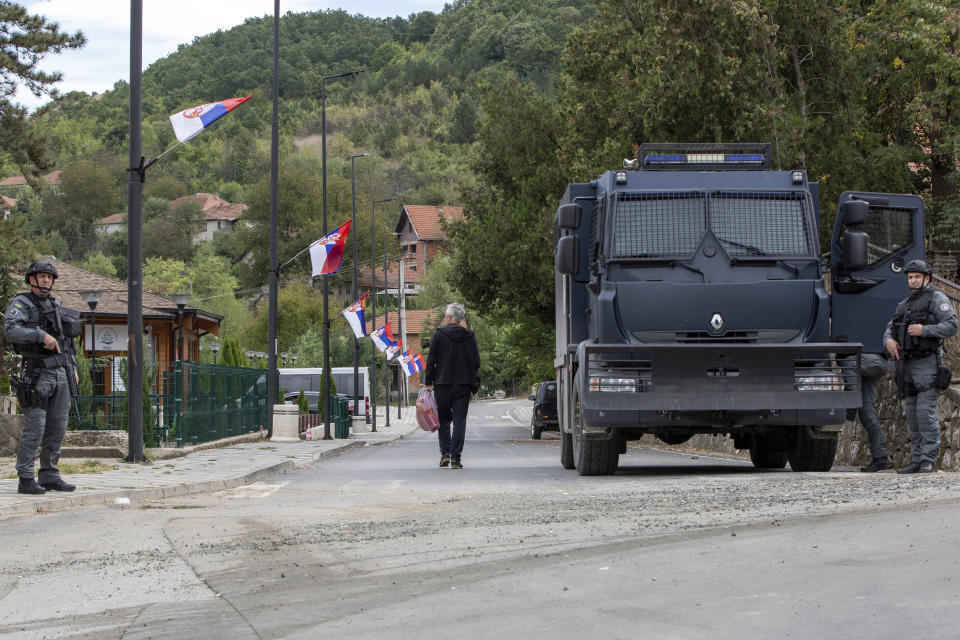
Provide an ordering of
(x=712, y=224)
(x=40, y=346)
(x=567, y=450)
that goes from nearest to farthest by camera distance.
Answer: (x=40, y=346) → (x=712, y=224) → (x=567, y=450)

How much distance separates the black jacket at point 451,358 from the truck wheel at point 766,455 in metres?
3.54

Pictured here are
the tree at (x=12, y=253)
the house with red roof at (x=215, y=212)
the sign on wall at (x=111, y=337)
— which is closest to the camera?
the tree at (x=12, y=253)

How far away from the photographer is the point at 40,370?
11.2 meters

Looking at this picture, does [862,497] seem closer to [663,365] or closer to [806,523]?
[806,523]

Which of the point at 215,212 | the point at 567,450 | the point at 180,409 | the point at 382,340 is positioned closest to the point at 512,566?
the point at 567,450

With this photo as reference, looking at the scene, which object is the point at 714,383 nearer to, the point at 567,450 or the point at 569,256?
the point at 569,256

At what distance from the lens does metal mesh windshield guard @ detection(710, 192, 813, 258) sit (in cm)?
1281

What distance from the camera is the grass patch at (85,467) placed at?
48.6 feet

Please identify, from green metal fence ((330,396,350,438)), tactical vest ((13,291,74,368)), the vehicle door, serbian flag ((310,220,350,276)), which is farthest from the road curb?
green metal fence ((330,396,350,438))

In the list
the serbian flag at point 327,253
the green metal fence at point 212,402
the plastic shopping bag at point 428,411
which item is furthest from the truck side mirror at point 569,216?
the serbian flag at point 327,253

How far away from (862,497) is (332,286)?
110 meters

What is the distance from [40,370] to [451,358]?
5903 millimetres

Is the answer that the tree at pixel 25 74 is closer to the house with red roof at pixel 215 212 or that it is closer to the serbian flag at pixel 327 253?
the serbian flag at pixel 327 253

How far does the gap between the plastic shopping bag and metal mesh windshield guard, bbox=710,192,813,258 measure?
4954 millimetres
